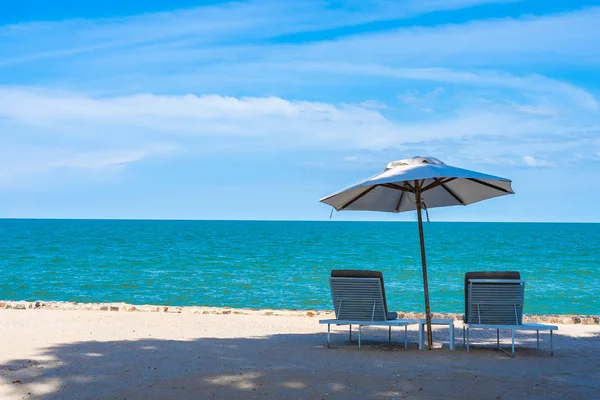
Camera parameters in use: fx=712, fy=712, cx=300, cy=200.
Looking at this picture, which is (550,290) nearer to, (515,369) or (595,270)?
(595,270)

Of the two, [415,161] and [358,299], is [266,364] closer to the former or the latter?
[358,299]

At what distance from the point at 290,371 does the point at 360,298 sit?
5.78 feet

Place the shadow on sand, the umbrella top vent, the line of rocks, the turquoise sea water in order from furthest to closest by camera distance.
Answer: the turquoise sea water < the line of rocks < the umbrella top vent < the shadow on sand

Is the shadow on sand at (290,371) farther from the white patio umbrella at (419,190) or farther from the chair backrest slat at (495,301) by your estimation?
the white patio umbrella at (419,190)

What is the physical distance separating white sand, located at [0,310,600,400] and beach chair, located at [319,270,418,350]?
331 mm

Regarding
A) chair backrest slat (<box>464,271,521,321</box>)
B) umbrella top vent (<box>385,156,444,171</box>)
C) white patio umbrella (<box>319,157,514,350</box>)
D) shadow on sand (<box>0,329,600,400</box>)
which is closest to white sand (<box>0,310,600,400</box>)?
shadow on sand (<box>0,329,600,400</box>)

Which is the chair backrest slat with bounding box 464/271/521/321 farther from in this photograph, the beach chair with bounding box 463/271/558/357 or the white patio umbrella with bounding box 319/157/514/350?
the white patio umbrella with bounding box 319/157/514/350

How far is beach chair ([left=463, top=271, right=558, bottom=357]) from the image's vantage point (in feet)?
24.4

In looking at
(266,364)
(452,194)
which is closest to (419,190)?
(452,194)

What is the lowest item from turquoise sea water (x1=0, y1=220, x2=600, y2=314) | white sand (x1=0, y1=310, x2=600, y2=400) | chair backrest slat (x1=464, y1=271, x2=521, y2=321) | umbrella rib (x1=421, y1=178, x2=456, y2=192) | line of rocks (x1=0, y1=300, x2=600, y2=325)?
turquoise sea water (x1=0, y1=220, x2=600, y2=314)

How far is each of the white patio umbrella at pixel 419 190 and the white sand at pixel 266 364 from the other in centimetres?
118

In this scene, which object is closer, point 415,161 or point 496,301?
point 496,301

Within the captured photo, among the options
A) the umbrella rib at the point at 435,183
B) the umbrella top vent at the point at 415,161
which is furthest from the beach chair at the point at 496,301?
the umbrella top vent at the point at 415,161

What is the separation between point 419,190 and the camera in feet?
26.7
